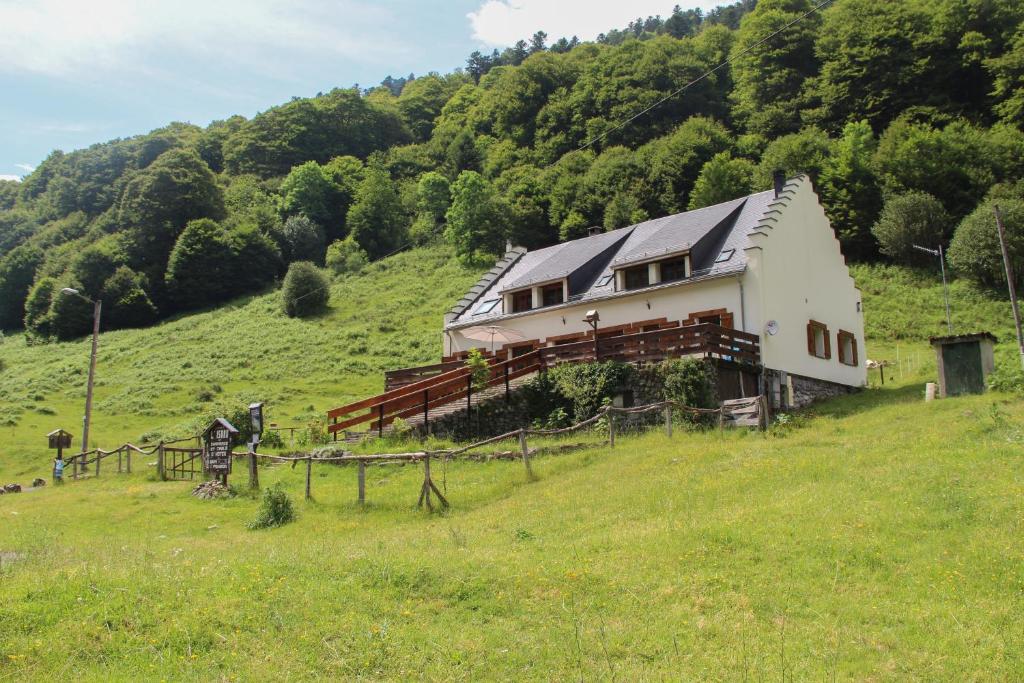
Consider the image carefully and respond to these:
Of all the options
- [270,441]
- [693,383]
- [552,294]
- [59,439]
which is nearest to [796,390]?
[693,383]

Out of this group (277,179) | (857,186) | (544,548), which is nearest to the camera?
Answer: (544,548)

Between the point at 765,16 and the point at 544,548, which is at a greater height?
the point at 765,16

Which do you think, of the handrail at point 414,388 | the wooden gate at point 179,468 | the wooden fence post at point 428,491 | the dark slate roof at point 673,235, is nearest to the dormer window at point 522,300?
the dark slate roof at point 673,235

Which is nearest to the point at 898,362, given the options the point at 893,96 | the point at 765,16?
the point at 893,96

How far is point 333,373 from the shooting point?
185ft

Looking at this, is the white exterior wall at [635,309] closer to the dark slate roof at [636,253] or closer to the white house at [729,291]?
the white house at [729,291]

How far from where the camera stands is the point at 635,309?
3259cm

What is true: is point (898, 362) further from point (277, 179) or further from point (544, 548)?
point (277, 179)

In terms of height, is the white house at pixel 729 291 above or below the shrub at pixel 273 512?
above

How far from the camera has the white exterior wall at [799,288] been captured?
2981cm

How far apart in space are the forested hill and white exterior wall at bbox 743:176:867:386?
42.5 feet

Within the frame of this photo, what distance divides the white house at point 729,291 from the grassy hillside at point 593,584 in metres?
11.5

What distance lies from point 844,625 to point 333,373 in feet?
160

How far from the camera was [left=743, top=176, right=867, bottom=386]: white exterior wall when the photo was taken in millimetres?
29812
